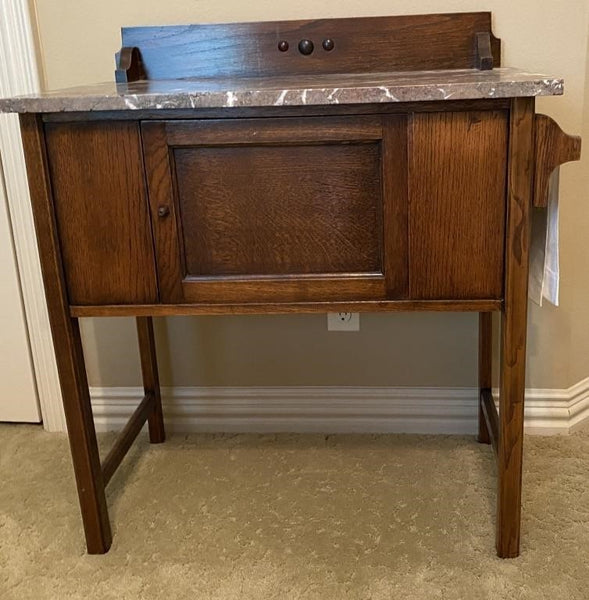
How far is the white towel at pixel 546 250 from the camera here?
120 cm

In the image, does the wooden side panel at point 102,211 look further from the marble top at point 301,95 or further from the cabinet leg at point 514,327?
the cabinet leg at point 514,327

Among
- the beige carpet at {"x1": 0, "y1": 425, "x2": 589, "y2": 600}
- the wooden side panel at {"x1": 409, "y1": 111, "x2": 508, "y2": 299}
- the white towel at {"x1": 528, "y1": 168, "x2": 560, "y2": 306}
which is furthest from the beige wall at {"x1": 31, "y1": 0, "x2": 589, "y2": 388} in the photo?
the wooden side panel at {"x1": 409, "y1": 111, "x2": 508, "y2": 299}

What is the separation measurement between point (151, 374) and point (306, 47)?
799mm

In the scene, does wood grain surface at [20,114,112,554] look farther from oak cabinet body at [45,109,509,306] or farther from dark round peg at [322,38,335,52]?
dark round peg at [322,38,335,52]

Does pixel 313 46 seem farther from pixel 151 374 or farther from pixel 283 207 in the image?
pixel 151 374

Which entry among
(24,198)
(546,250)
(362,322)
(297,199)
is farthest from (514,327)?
(24,198)

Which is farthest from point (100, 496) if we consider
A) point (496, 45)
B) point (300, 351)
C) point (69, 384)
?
point (496, 45)

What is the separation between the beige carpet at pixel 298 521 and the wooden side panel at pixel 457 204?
494 millimetres

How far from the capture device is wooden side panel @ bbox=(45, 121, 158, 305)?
1151 millimetres

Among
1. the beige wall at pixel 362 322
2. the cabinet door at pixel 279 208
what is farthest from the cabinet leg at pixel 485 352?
the cabinet door at pixel 279 208

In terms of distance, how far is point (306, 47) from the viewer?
1.51 meters

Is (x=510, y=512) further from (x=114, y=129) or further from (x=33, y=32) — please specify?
(x=33, y=32)

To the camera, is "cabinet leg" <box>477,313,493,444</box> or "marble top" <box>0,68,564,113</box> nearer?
"marble top" <box>0,68,564,113</box>

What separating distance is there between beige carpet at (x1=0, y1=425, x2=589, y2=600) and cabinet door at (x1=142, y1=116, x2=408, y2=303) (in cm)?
49
